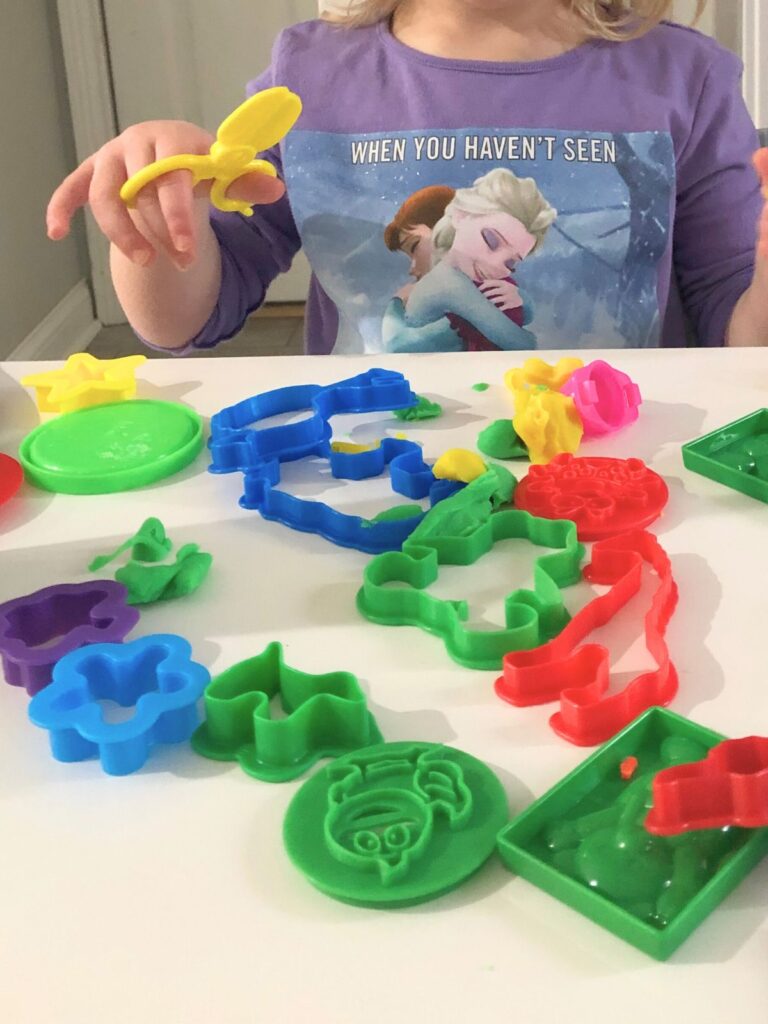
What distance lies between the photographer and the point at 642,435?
592 millimetres

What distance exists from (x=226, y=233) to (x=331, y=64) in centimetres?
17

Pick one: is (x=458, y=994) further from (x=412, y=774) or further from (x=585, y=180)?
(x=585, y=180)

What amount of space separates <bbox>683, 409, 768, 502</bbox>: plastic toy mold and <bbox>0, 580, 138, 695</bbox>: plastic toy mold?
0.91ft

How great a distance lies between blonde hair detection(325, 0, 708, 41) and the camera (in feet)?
2.97

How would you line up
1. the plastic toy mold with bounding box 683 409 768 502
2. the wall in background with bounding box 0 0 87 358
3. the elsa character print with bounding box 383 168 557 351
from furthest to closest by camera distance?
the wall in background with bounding box 0 0 87 358 < the elsa character print with bounding box 383 168 557 351 < the plastic toy mold with bounding box 683 409 768 502

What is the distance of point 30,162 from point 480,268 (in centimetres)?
127

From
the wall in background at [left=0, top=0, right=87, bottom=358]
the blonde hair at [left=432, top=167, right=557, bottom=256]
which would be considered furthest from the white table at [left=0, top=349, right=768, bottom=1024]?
the wall in background at [left=0, top=0, right=87, bottom=358]

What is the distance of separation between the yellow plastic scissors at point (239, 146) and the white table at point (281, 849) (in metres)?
0.16

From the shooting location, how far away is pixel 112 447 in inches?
23.3

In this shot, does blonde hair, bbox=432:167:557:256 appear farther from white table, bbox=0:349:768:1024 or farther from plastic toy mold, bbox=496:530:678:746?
plastic toy mold, bbox=496:530:678:746

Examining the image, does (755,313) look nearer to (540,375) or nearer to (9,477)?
(540,375)

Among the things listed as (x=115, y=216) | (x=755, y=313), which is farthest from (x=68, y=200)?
(x=755, y=313)

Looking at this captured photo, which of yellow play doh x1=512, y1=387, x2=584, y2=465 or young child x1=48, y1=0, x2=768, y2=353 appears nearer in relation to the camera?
yellow play doh x1=512, y1=387, x2=584, y2=465

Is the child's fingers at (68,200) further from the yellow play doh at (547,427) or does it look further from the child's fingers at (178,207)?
the yellow play doh at (547,427)
